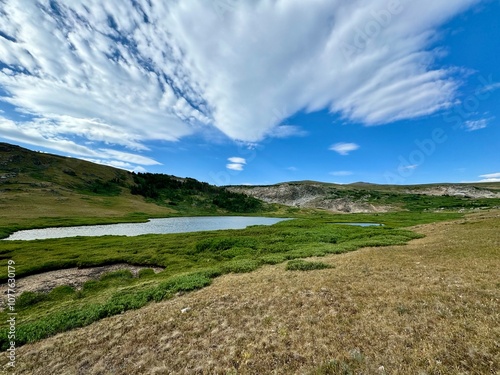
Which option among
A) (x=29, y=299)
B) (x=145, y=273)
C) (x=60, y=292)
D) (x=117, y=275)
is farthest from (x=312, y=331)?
(x=29, y=299)

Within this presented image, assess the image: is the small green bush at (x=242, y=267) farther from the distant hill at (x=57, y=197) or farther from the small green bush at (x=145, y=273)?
the distant hill at (x=57, y=197)

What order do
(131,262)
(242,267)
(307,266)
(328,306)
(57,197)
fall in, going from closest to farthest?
(328,306) < (307,266) < (242,267) < (131,262) < (57,197)

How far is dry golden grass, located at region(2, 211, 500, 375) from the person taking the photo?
27.6ft

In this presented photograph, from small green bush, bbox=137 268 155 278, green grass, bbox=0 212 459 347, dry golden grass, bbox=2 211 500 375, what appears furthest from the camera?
small green bush, bbox=137 268 155 278

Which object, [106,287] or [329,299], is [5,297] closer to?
[106,287]

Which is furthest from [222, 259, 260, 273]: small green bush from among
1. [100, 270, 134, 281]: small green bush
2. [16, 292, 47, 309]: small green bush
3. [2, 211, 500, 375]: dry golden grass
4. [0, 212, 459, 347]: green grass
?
[16, 292, 47, 309]: small green bush

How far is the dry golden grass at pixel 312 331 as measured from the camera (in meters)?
8.41

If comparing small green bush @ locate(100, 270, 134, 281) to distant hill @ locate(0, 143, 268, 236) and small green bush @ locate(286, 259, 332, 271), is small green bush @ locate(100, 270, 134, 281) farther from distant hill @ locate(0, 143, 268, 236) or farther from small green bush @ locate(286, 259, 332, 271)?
distant hill @ locate(0, 143, 268, 236)

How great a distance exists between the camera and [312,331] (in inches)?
418

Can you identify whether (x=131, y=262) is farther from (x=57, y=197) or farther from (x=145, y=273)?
(x=57, y=197)

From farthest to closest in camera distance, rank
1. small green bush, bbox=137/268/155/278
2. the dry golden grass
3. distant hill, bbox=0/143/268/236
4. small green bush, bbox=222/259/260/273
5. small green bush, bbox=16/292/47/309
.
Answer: distant hill, bbox=0/143/268/236, small green bush, bbox=137/268/155/278, small green bush, bbox=222/259/260/273, small green bush, bbox=16/292/47/309, the dry golden grass

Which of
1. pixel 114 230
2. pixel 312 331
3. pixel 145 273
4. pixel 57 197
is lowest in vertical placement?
pixel 114 230

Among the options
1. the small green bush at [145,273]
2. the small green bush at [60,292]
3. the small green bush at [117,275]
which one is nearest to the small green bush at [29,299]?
the small green bush at [60,292]

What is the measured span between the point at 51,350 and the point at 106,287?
13.6m
